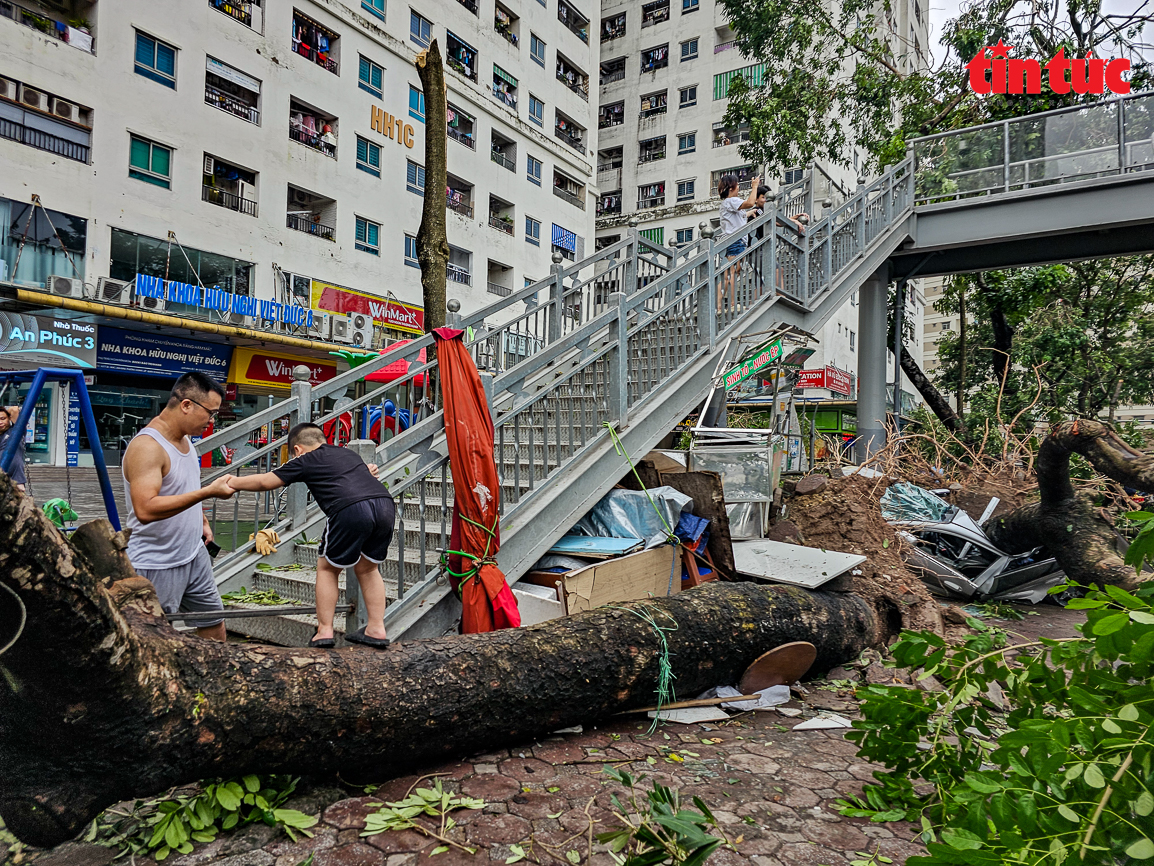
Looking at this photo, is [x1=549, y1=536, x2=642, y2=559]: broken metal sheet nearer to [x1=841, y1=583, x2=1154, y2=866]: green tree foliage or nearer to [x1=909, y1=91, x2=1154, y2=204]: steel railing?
[x1=841, y1=583, x2=1154, y2=866]: green tree foliage

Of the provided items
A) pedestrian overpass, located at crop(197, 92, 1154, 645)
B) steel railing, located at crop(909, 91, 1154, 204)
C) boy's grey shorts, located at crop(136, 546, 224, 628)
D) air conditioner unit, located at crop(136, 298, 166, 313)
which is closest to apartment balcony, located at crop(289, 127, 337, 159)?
air conditioner unit, located at crop(136, 298, 166, 313)

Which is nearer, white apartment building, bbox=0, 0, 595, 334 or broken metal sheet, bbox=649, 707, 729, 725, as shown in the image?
broken metal sheet, bbox=649, 707, 729, 725

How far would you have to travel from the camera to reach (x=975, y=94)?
597 inches

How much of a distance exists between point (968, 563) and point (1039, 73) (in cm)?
1181

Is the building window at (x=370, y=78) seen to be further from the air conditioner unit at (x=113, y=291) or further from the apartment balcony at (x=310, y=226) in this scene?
the air conditioner unit at (x=113, y=291)

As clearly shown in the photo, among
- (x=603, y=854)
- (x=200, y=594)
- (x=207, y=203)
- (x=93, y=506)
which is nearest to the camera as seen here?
(x=603, y=854)

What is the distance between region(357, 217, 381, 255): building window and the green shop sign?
742 inches

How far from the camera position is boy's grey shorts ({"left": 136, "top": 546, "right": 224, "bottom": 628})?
12.5 feet

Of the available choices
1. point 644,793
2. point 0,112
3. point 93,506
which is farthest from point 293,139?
point 644,793

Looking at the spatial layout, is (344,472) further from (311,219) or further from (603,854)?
(311,219)

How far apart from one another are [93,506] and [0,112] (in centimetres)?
1026

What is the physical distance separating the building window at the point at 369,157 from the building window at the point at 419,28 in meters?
4.77

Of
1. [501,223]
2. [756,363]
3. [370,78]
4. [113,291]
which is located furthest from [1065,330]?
[370,78]

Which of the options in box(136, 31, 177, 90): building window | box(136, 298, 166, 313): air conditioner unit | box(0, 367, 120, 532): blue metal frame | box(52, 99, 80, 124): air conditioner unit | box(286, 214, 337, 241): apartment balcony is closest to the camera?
box(0, 367, 120, 532): blue metal frame
